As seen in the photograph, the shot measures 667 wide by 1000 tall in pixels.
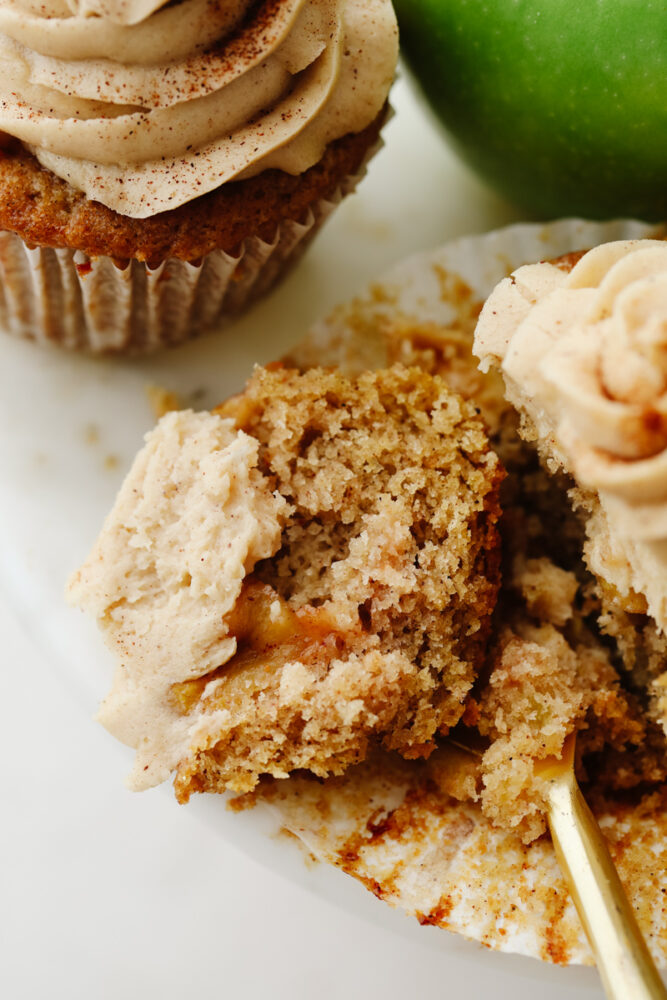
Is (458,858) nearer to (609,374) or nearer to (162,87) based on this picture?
(609,374)

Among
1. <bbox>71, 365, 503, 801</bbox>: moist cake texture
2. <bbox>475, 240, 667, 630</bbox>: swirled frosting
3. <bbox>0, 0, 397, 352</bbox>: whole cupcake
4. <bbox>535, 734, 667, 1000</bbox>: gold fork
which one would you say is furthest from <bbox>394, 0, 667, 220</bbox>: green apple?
<bbox>535, 734, 667, 1000</bbox>: gold fork

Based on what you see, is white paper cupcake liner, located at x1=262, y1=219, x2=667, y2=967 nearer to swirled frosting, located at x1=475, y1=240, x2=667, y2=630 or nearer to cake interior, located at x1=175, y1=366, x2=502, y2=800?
cake interior, located at x1=175, y1=366, x2=502, y2=800

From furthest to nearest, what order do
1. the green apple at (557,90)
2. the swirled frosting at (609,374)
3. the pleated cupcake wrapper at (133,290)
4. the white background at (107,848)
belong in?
the white background at (107,848) → the pleated cupcake wrapper at (133,290) → the green apple at (557,90) → the swirled frosting at (609,374)

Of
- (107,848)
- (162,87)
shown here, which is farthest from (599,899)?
(162,87)

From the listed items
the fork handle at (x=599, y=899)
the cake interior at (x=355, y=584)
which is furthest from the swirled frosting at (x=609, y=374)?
the fork handle at (x=599, y=899)

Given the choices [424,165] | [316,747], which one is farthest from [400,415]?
[424,165]

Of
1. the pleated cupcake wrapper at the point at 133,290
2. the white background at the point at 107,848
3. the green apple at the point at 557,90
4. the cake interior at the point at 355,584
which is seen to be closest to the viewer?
the cake interior at the point at 355,584

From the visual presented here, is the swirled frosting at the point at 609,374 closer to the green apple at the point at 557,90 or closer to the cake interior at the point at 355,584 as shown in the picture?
the cake interior at the point at 355,584

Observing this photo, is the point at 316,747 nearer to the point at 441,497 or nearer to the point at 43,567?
the point at 441,497
